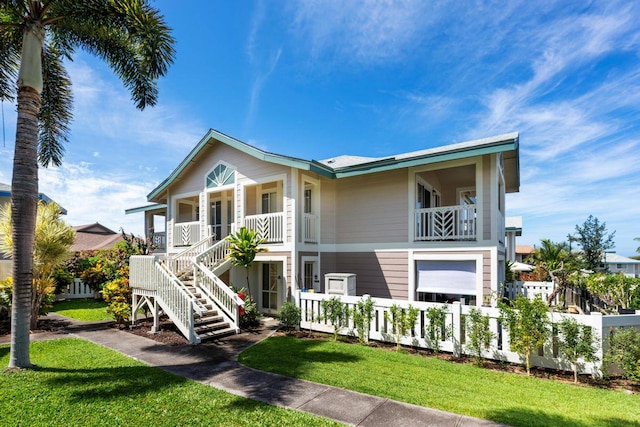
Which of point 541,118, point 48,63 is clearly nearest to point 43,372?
point 48,63

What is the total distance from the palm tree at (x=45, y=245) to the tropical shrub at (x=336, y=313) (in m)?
8.57

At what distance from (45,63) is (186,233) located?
7.76 meters

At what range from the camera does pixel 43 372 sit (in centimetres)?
617

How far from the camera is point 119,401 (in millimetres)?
4887

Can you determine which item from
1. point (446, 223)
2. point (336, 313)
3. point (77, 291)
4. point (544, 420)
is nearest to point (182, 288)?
point (336, 313)

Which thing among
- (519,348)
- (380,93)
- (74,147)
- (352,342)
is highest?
(380,93)

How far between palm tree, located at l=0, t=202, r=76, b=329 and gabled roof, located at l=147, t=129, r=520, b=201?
16.9ft

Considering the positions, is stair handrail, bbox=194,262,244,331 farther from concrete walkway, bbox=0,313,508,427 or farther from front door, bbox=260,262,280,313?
front door, bbox=260,262,280,313

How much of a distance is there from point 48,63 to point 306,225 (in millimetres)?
10593

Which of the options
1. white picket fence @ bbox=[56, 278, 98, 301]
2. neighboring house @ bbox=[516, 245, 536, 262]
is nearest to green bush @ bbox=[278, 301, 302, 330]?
white picket fence @ bbox=[56, 278, 98, 301]

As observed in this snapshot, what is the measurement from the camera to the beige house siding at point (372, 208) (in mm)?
11266

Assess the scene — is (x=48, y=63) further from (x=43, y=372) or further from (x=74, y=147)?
(x=43, y=372)

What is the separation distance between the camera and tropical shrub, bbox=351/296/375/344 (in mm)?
8547

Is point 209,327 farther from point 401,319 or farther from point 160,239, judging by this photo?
point 160,239
